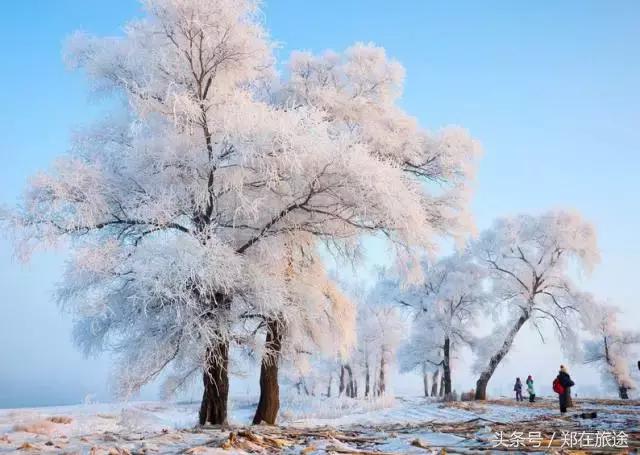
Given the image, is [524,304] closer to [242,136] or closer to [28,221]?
[242,136]

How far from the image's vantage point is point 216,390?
1066cm

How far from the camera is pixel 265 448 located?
5641 millimetres

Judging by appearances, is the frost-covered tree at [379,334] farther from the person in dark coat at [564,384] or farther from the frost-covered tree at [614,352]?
the person in dark coat at [564,384]

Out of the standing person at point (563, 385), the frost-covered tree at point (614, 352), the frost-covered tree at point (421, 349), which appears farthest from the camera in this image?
the frost-covered tree at point (614, 352)

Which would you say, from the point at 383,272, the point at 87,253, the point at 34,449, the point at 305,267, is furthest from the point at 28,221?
the point at 383,272

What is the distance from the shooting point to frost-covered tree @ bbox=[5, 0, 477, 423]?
29.6ft

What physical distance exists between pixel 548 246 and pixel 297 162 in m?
20.3

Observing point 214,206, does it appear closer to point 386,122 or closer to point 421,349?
point 386,122

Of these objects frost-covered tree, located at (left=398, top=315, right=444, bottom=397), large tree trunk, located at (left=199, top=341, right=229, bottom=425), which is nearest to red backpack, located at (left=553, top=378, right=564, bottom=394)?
large tree trunk, located at (left=199, top=341, right=229, bottom=425)

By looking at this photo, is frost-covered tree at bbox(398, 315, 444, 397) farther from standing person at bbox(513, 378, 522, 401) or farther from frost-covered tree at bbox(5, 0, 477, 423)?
frost-covered tree at bbox(5, 0, 477, 423)

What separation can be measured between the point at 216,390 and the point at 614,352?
41986 millimetres

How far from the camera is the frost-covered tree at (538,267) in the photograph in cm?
2484

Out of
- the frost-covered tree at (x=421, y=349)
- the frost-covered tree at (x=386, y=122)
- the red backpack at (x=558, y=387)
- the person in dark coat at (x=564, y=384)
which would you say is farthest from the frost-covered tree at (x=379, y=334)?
the frost-covered tree at (x=386, y=122)

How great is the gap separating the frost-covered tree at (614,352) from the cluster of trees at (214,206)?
3522cm
